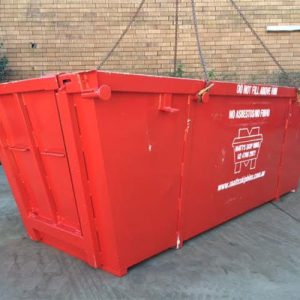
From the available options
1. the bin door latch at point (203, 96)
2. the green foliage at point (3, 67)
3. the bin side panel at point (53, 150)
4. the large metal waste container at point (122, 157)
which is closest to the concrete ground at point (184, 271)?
the large metal waste container at point (122, 157)

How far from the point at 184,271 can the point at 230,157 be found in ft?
4.12

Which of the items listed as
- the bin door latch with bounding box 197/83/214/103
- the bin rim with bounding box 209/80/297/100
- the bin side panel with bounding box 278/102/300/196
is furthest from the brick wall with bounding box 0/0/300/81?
the bin door latch with bounding box 197/83/214/103

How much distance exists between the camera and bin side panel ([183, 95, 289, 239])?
10.2 ft

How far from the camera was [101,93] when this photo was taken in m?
2.13

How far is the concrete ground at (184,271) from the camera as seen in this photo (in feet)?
8.02

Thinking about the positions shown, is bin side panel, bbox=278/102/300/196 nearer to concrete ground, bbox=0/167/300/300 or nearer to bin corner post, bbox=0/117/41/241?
concrete ground, bbox=0/167/300/300

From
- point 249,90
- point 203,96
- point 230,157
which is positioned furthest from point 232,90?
point 230,157

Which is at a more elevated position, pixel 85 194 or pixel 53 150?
pixel 53 150

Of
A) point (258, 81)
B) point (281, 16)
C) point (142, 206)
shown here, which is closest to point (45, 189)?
point (142, 206)

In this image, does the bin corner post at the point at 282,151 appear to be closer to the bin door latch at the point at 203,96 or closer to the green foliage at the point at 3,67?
the bin door latch at the point at 203,96

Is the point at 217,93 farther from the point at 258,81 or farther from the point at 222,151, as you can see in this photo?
the point at 258,81

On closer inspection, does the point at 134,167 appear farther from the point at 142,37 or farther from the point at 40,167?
the point at 142,37

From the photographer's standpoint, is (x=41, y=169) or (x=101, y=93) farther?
(x=41, y=169)

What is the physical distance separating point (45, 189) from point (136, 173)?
32.2 inches
